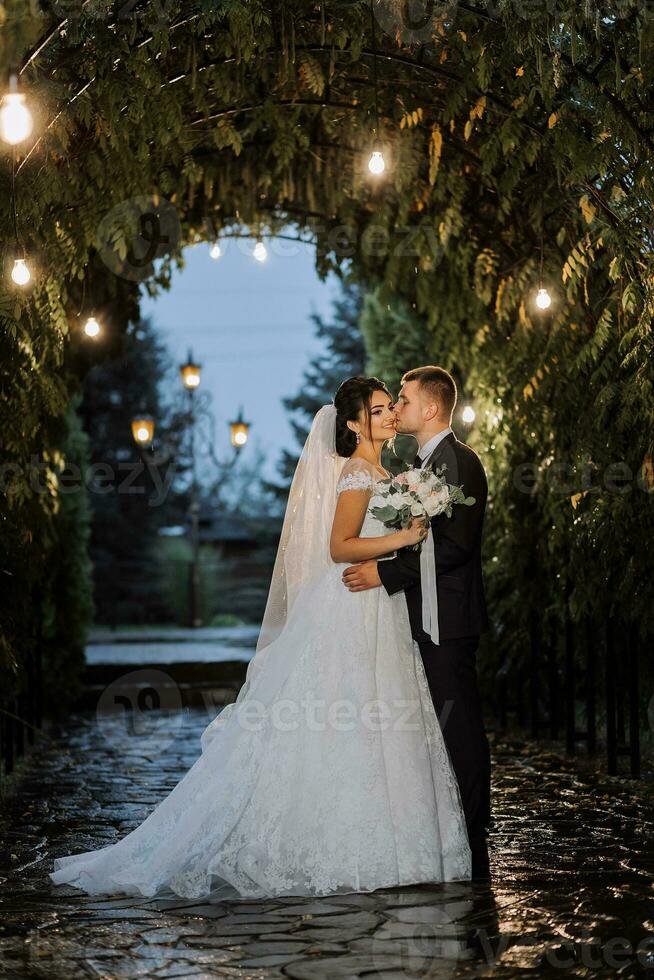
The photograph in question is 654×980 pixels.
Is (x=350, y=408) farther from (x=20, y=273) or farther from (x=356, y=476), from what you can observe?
(x=20, y=273)

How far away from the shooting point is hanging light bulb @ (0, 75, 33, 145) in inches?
172

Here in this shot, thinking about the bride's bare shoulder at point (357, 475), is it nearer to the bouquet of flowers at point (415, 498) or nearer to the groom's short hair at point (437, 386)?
the bouquet of flowers at point (415, 498)

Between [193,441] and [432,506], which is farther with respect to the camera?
[193,441]

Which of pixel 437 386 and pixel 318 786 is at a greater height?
pixel 437 386

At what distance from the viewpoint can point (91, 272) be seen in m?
9.34

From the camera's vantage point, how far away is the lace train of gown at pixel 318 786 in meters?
4.95

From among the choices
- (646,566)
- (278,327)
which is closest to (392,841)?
(646,566)

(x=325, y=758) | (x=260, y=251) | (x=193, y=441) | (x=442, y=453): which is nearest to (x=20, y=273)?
(x=442, y=453)

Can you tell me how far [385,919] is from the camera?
4.48 m

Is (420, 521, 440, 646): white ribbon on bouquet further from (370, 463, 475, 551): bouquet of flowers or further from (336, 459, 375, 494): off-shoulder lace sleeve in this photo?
(336, 459, 375, 494): off-shoulder lace sleeve

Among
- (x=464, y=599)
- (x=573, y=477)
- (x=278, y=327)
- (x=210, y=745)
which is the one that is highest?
(x=278, y=327)

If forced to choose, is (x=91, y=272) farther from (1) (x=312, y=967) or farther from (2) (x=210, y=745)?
(1) (x=312, y=967)

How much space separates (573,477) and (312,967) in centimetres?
476

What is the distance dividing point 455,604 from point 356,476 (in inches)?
27.4
